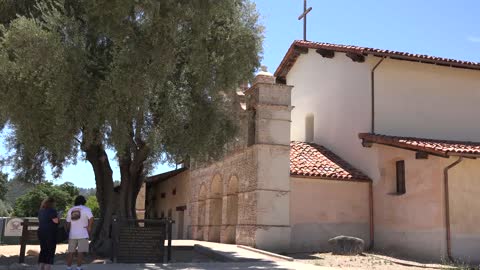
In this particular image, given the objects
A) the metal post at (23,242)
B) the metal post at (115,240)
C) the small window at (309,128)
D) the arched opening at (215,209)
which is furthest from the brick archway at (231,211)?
the metal post at (23,242)

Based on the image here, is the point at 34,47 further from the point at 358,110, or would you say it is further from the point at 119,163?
the point at 358,110

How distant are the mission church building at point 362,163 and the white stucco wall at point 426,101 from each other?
41 millimetres

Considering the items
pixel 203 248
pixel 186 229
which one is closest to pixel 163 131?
pixel 203 248

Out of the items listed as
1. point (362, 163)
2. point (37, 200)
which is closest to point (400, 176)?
point (362, 163)

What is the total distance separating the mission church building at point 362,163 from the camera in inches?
648

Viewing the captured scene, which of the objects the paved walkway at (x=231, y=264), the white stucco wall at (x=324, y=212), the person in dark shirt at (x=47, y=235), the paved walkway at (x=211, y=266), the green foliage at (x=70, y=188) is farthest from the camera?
the green foliage at (x=70, y=188)

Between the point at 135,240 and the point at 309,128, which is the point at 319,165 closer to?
the point at 309,128

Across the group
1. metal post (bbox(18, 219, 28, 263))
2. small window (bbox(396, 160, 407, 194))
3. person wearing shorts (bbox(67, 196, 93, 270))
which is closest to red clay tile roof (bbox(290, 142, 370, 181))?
small window (bbox(396, 160, 407, 194))

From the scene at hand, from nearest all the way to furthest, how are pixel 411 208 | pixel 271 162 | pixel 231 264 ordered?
1. pixel 231 264
2. pixel 411 208
3. pixel 271 162

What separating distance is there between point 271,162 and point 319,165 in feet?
8.57

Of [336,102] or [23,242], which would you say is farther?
[336,102]

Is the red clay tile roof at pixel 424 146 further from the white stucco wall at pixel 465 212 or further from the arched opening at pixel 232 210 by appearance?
the arched opening at pixel 232 210

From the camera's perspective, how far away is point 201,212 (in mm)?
24391

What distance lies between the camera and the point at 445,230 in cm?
1602
